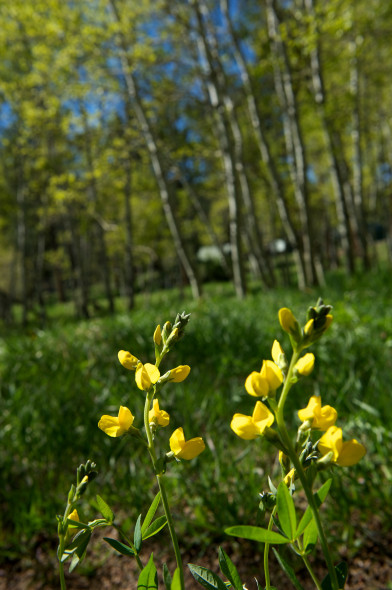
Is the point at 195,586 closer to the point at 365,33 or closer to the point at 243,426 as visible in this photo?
the point at 243,426

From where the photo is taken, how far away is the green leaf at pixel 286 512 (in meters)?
0.49

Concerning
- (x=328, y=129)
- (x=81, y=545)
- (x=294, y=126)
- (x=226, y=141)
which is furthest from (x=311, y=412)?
(x=328, y=129)

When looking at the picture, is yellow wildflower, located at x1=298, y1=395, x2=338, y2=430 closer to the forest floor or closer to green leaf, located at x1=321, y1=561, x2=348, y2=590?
green leaf, located at x1=321, y1=561, x2=348, y2=590

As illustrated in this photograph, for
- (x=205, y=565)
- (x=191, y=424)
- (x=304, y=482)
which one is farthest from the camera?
(x=191, y=424)

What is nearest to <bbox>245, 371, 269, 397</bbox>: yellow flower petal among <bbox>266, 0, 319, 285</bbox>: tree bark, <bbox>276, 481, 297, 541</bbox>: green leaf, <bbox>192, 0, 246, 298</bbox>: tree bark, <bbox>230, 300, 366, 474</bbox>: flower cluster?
<bbox>230, 300, 366, 474</bbox>: flower cluster

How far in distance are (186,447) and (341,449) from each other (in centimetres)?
19

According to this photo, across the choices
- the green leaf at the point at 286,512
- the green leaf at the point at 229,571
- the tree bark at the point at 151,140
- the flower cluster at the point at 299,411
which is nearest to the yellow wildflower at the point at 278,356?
the flower cluster at the point at 299,411

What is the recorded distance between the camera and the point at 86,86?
8.23 metres

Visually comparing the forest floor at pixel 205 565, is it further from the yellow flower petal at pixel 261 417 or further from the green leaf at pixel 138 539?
the yellow flower petal at pixel 261 417

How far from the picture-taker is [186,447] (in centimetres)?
57

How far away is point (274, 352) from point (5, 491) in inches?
79.9

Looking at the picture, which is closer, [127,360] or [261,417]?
[261,417]

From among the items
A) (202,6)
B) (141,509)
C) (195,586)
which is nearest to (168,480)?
(141,509)

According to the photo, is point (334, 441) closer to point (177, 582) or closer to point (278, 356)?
point (278, 356)
